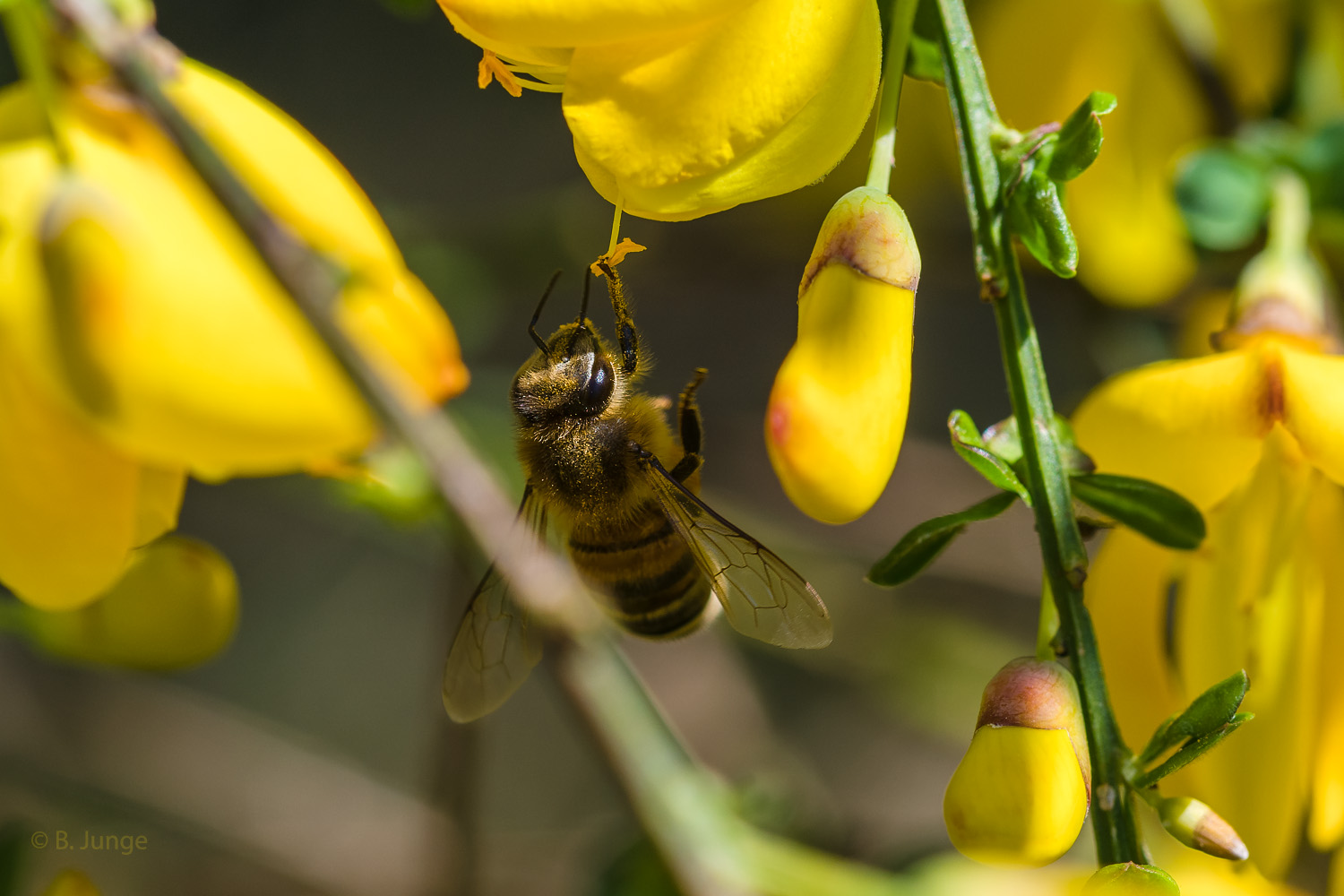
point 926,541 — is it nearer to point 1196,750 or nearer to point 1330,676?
point 1196,750

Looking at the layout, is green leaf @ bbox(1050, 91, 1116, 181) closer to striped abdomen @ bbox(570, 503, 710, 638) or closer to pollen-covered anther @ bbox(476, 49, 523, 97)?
pollen-covered anther @ bbox(476, 49, 523, 97)

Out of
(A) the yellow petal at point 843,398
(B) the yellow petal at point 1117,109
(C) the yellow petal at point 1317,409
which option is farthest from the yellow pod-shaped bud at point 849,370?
(B) the yellow petal at point 1117,109

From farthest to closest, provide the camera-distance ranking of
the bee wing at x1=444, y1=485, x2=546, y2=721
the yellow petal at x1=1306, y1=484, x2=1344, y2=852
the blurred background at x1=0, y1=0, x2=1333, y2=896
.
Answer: the blurred background at x1=0, y1=0, x2=1333, y2=896, the bee wing at x1=444, y1=485, x2=546, y2=721, the yellow petal at x1=1306, y1=484, x2=1344, y2=852

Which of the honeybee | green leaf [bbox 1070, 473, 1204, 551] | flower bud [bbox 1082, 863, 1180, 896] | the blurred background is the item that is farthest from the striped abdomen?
flower bud [bbox 1082, 863, 1180, 896]

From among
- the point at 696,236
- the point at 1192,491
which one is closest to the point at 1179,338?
the point at 696,236

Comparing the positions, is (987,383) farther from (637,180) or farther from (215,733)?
(637,180)

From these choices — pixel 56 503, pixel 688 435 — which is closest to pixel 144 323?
pixel 56 503
